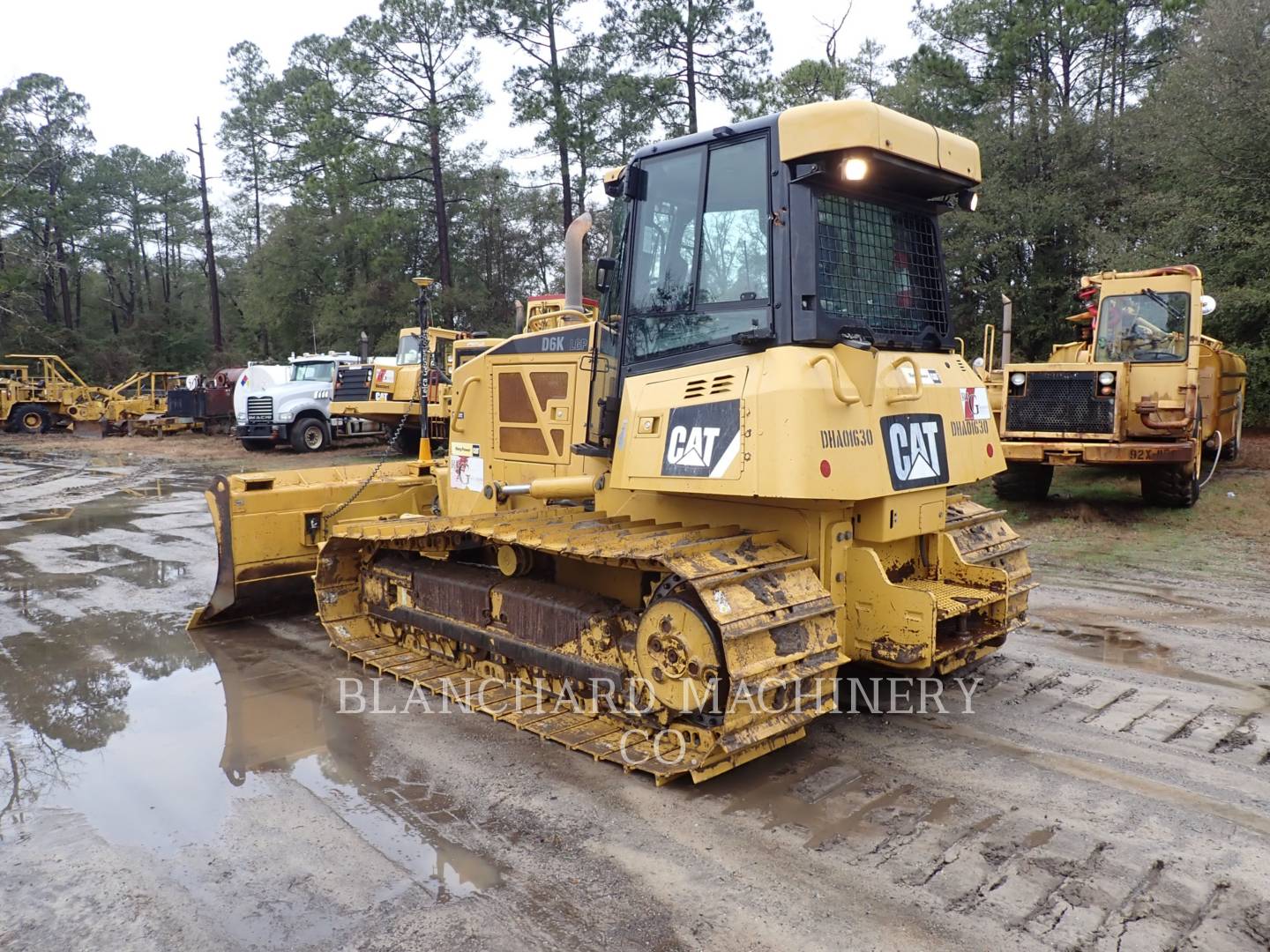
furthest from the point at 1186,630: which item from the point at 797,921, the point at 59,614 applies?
the point at 59,614

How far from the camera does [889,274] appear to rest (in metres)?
4.76

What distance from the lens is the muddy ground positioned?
10.5ft

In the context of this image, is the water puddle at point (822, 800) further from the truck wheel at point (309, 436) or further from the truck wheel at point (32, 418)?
the truck wheel at point (32, 418)

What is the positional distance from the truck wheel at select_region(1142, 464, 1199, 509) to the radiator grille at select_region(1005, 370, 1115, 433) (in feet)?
2.58

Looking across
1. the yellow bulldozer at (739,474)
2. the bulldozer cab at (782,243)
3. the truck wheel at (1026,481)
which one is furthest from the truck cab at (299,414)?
the bulldozer cab at (782,243)

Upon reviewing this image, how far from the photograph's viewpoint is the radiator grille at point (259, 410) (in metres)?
21.9

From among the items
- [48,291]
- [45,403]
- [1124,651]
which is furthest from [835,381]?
[48,291]

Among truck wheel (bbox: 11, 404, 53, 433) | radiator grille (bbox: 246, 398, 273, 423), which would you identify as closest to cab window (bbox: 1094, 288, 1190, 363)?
radiator grille (bbox: 246, 398, 273, 423)

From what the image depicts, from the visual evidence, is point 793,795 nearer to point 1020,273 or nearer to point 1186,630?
point 1186,630

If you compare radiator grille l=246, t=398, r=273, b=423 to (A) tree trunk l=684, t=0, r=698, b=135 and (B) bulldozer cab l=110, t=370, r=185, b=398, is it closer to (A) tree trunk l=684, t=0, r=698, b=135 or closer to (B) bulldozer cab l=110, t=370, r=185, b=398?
(B) bulldozer cab l=110, t=370, r=185, b=398

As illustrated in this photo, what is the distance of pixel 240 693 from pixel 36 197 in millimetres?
46241

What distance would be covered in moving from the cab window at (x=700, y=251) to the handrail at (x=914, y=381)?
72 cm

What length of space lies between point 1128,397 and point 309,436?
59.0 ft

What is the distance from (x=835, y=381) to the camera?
407 cm
